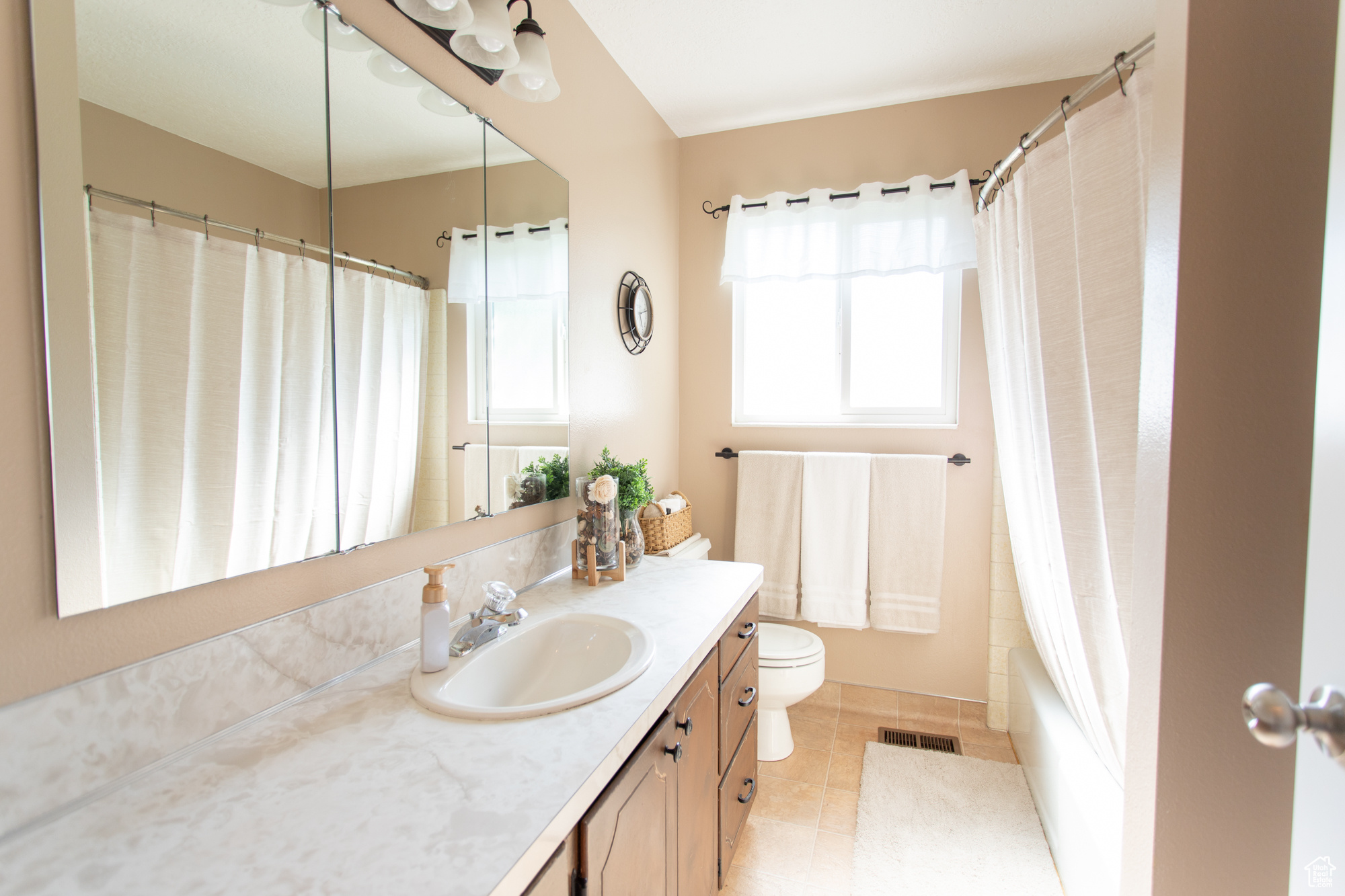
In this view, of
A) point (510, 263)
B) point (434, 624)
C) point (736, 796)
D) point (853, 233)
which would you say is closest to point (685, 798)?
point (736, 796)

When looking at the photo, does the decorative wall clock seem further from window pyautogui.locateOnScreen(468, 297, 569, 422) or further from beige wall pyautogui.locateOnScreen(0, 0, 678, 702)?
window pyautogui.locateOnScreen(468, 297, 569, 422)

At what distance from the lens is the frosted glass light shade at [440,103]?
1250 millimetres

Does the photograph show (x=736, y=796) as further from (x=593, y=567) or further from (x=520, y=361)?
(x=520, y=361)

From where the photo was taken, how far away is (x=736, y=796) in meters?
1.61

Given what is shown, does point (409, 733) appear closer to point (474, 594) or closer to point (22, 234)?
point (474, 594)

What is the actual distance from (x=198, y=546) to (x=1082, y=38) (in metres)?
2.83

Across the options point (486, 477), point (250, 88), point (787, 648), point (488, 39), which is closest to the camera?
point (250, 88)

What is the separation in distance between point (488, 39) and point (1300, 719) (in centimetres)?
152

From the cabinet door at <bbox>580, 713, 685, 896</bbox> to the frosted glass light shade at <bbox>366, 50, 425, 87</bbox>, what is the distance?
4.35ft

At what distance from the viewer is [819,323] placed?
261cm

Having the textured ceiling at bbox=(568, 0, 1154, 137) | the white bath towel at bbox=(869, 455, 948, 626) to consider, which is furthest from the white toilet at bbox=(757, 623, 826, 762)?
the textured ceiling at bbox=(568, 0, 1154, 137)

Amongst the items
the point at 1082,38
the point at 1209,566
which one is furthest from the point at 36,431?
the point at 1082,38

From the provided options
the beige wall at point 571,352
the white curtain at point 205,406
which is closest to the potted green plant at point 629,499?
the beige wall at point 571,352

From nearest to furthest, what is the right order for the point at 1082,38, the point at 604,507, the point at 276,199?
the point at 276,199 → the point at 604,507 → the point at 1082,38
